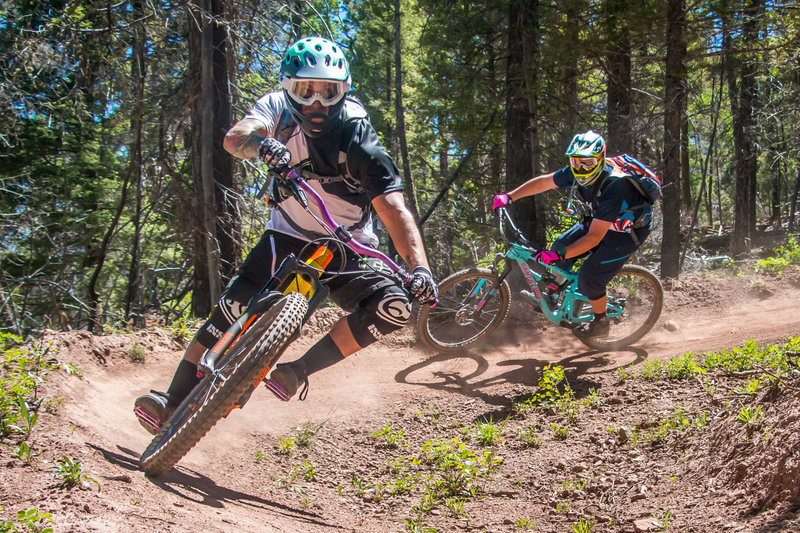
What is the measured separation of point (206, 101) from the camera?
26.5ft

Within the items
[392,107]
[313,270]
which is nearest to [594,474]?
[313,270]

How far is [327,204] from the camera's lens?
13.1ft

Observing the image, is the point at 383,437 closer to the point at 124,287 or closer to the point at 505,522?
the point at 505,522

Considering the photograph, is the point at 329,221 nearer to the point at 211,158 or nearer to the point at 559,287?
the point at 559,287

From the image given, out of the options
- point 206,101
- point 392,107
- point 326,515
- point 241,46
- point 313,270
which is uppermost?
point 392,107

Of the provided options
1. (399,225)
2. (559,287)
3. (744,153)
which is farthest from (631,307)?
(744,153)

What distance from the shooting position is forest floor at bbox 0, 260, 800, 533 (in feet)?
9.52

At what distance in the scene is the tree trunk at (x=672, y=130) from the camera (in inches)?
416

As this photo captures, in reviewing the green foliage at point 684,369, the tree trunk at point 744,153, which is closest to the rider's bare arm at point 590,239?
the green foliage at point 684,369

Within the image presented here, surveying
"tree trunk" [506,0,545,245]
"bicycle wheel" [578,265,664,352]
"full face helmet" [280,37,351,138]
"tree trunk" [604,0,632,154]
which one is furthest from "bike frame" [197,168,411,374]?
"tree trunk" [604,0,632,154]

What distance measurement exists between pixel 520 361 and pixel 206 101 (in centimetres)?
561

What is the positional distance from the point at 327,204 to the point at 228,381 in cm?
145

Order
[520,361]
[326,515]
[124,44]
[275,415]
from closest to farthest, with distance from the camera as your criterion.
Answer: [326,515] < [275,415] < [520,361] < [124,44]

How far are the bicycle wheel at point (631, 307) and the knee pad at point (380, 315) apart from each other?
407 cm
